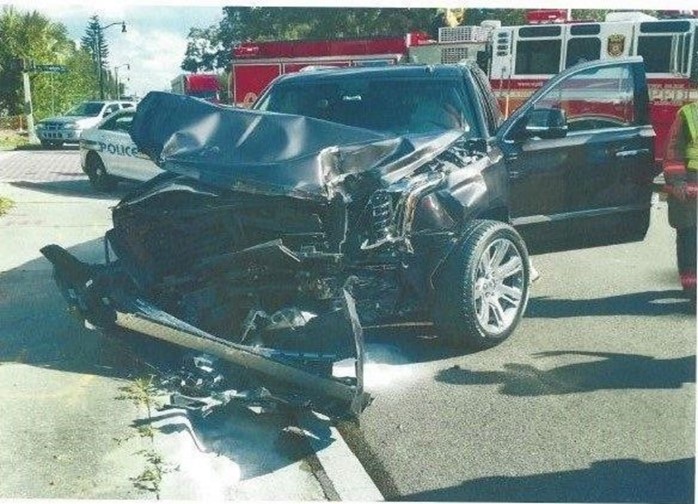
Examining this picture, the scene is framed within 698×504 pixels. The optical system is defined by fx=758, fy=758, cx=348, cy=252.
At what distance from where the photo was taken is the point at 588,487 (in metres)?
3.03

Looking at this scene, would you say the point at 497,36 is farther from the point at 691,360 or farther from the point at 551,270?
the point at 691,360

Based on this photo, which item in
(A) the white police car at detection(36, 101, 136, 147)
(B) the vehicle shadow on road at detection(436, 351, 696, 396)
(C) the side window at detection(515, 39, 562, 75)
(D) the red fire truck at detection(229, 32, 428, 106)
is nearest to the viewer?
(B) the vehicle shadow on road at detection(436, 351, 696, 396)

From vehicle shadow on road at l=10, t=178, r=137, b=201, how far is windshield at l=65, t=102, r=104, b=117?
957cm

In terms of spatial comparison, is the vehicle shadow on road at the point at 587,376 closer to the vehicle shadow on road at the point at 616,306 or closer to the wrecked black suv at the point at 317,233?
the wrecked black suv at the point at 317,233

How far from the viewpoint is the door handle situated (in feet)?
18.0

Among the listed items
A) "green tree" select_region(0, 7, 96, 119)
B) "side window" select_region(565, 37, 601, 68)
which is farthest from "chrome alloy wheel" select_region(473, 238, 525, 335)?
"green tree" select_region(0, 7, 96, 119)

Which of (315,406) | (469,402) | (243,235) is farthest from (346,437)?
(243,235)

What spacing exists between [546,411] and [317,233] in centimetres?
143

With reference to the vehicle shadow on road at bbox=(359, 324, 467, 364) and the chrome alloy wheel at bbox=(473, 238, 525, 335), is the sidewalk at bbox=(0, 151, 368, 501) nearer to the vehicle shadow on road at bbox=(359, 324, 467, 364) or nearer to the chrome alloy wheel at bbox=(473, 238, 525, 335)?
the vehicle shadow on road at bbox=(359, 324, 467, 364)

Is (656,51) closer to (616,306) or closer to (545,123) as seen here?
(616,306)

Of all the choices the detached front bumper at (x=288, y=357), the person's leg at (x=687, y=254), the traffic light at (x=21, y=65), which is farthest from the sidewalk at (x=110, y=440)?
the traffic light at (x=21, y=65)

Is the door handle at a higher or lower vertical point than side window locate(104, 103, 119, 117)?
higher

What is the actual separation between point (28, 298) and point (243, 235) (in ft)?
8.15

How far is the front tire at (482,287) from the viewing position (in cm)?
420
